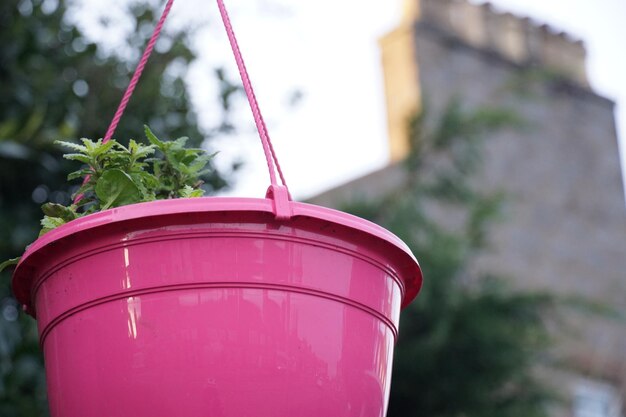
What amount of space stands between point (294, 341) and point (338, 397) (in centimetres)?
8

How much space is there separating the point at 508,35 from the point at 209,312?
7.80m

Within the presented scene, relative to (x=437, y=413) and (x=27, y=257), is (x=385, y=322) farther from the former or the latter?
(x=437, y=413)

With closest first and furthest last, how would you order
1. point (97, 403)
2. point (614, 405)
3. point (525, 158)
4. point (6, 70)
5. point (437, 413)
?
point (97, 403) < point (6, 70) < point (437, 413) < point (614, 405) < point (525, 158)

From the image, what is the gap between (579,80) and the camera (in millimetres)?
8797

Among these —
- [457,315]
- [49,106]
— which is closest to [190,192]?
[49,106]

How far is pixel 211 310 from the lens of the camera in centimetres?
113

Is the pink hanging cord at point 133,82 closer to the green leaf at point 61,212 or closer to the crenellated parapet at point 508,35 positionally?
the green leaf at point 61,212

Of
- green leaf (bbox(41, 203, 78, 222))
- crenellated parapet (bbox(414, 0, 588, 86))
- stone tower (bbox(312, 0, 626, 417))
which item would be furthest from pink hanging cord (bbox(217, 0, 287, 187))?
crenellated parapet (bbox(414, 0, 588, 86))

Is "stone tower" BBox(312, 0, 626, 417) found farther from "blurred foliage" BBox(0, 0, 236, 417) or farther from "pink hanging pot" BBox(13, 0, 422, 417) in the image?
"pink hanging pot" BBox(13, 0, 422, 417)

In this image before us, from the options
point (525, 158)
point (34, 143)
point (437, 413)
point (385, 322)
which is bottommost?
point (385, 322)

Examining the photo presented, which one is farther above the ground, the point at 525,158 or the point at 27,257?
the point at 525,158

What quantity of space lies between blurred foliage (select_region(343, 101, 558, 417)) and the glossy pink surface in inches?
128

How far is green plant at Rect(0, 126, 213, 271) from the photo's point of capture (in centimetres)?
128

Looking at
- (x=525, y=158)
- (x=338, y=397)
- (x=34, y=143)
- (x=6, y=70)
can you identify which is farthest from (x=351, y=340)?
(x=525, y=158)
